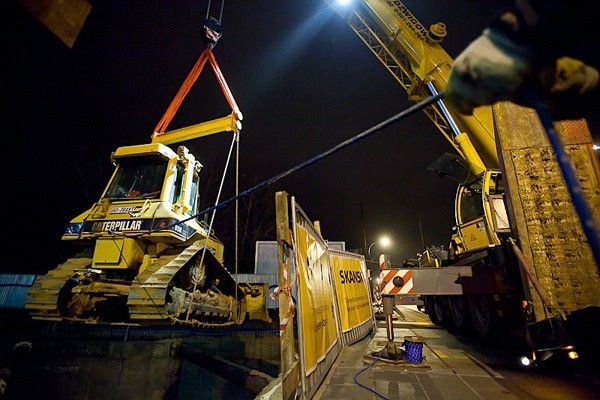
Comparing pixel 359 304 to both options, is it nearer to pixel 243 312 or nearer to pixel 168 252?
Answer: pixel 243 312

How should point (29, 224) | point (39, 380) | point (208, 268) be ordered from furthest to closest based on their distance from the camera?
1. point (29, 224)
2. point (39, 380)
3. point (208, 268)

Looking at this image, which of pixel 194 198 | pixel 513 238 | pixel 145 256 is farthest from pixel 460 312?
pixel 145 256

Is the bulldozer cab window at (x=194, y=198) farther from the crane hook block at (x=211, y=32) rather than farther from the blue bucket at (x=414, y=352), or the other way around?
the blue bucket at (x=414, y=352)

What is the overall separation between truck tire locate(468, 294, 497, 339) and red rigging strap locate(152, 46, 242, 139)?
7.21m

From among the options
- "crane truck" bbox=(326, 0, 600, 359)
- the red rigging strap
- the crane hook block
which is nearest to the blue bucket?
"crane truck" bbox=(326, 0, 600, 359)

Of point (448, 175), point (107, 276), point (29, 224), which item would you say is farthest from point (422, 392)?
point (29, 224)

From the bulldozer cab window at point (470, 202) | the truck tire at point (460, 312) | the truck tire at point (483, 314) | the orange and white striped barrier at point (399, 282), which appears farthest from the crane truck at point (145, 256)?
the bulldozer cab window at point (470, 202)

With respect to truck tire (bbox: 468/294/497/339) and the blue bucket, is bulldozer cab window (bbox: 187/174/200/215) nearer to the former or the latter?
the blue bucket

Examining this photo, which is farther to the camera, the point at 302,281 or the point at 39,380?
the point at 39,380

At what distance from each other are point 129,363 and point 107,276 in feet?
13.7

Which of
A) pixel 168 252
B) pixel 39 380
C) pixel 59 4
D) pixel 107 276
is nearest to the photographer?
pixel 59 4

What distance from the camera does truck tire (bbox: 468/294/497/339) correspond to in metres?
5.24

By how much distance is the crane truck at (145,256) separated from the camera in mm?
4336

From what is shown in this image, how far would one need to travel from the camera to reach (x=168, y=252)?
5941mm
